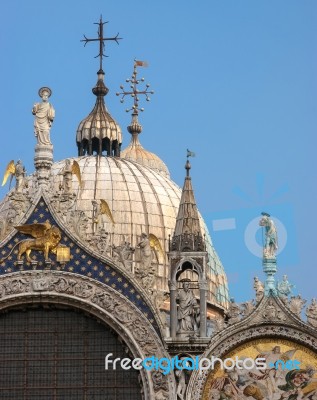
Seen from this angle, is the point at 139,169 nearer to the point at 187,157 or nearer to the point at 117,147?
the point at 117,147

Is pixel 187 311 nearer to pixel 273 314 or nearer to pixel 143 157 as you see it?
pixel 273 314

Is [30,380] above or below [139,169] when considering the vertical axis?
below

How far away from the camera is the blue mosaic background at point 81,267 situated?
39594mm

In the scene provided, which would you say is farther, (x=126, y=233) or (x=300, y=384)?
(x=126, y=233)

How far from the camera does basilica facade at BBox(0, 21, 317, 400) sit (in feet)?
128

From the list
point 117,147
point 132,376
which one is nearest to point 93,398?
point 132,376

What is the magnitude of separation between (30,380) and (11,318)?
1.46 m

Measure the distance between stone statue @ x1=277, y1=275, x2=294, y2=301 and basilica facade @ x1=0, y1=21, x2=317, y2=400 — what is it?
0.02 meters

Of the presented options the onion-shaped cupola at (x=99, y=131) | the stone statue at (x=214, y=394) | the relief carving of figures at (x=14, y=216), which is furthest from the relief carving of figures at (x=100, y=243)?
the onion-shaped cupola at (x=99, y=131)

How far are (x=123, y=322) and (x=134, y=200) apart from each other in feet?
40.9

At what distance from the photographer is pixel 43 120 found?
41656mm

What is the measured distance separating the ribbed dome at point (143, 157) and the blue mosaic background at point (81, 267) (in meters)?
15.2

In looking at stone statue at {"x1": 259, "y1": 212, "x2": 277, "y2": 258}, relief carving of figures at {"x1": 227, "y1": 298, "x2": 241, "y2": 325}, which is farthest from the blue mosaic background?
stone statue at {"x1": 259, "y1": 212, "x2": 277, "y2": 258}

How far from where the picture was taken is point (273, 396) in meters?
38.8
